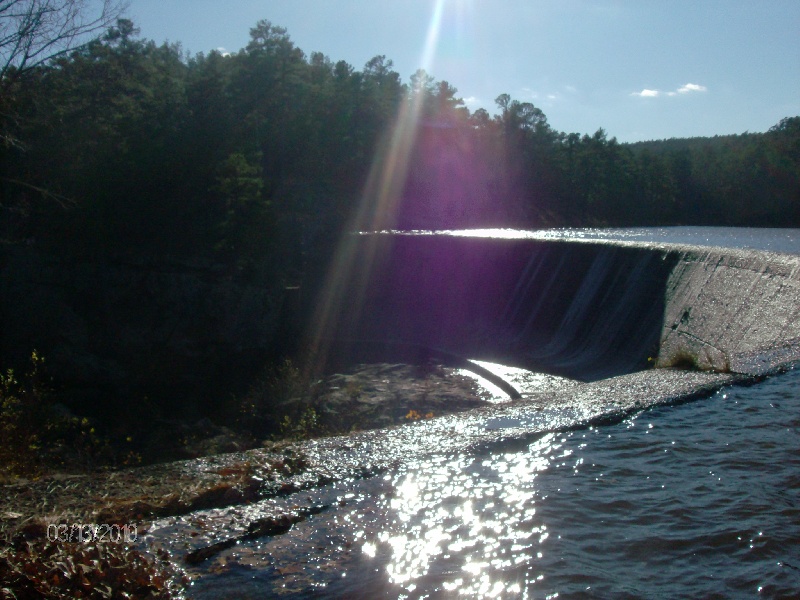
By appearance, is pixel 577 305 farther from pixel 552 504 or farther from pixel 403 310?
pixel 552 504

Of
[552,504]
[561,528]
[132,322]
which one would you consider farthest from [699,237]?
[561,528]

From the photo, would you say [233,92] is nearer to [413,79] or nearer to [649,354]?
[649,354]

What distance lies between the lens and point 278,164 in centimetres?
3039

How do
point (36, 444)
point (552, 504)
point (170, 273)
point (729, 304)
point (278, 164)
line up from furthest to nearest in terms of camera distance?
point (278, 164)
point (170, 273)
point (729, 304)
point (36, 444)
point (552, 504)

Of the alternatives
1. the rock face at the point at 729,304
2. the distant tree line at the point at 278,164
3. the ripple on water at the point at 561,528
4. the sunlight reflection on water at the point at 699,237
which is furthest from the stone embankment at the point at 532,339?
the distant tree line at the point at 278,164

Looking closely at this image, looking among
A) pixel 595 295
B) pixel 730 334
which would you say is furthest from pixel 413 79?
pixel 730 334

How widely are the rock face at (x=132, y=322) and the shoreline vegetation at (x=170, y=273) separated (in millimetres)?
53

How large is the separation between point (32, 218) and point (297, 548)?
19.4 metres

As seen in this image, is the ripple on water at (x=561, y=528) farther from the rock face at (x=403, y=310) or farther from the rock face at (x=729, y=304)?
the rock face at (x=403, y=310)

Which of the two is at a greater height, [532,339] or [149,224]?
[149,224]

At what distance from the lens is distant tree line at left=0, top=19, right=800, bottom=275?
63.2 ft

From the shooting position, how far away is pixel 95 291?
19078 millimetres

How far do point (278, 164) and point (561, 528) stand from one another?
93.0 feet

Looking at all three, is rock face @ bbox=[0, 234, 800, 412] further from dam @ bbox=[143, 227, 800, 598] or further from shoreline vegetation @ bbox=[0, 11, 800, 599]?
dam @ bbox=[143, 227, 800, 598]
